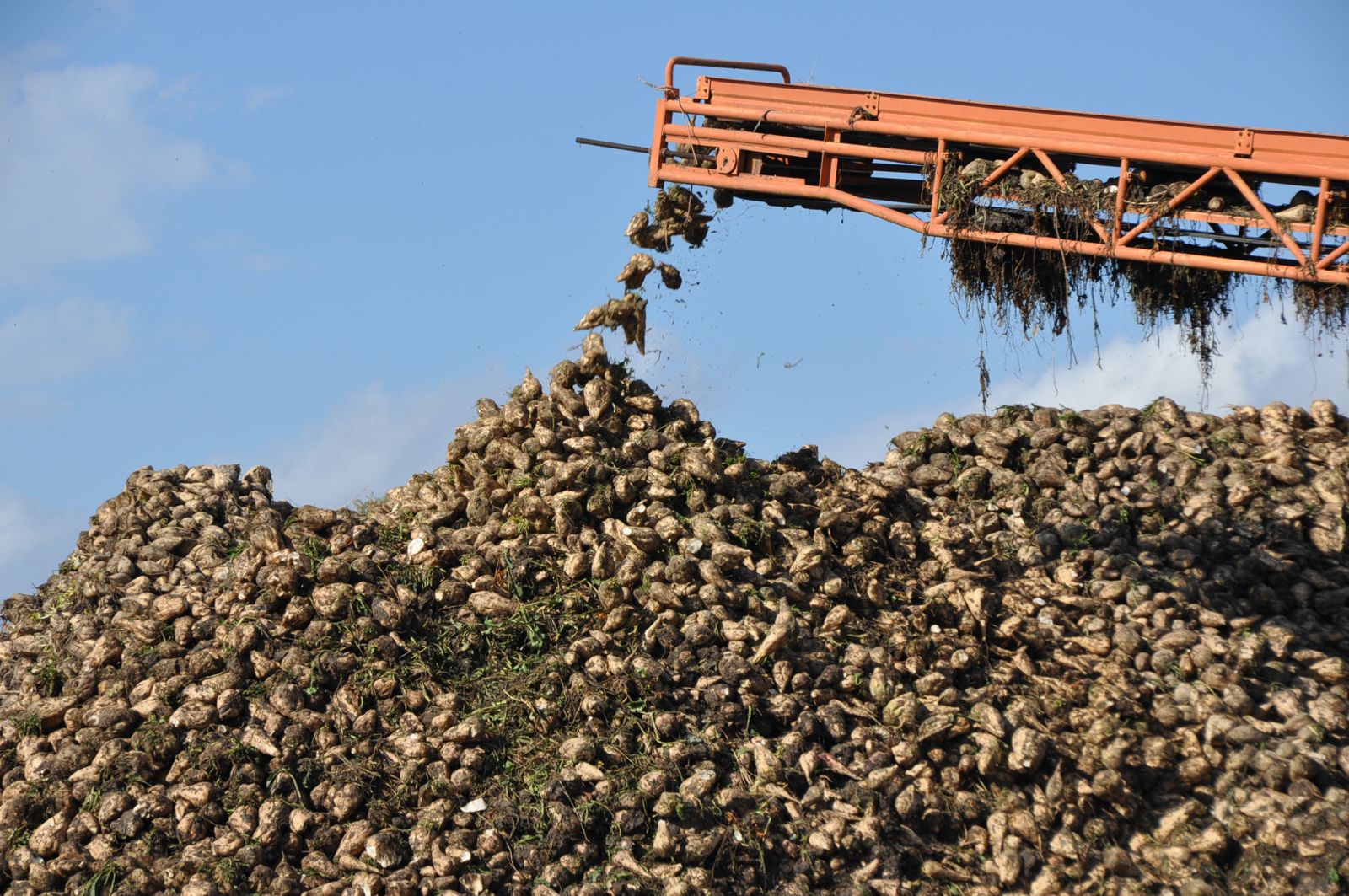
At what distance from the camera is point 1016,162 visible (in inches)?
420

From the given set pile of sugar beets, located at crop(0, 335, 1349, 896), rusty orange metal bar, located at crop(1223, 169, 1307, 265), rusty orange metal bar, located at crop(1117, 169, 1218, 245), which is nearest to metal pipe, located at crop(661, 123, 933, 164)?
rusty orange metal bar, located at crop(1117, 169, 1218, 245)

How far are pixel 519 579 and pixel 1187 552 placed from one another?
507 cm

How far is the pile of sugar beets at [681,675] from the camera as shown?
27.7 feet

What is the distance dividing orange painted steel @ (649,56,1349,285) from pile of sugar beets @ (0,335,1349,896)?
195cm

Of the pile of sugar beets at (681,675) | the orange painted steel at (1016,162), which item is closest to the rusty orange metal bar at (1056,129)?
the orange painted steel at (1016,162)

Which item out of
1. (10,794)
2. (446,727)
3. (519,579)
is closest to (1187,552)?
(519,579)

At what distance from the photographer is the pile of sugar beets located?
843cm

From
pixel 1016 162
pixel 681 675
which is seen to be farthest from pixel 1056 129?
pixel 681 675

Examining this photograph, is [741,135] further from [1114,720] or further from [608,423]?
[1114,720]

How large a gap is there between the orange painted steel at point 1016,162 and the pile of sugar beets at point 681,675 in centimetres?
195

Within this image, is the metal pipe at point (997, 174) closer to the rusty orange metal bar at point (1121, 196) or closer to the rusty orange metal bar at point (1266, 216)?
the rusty orange metal bar at point (1121, 196)

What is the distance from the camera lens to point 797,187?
10859 mm

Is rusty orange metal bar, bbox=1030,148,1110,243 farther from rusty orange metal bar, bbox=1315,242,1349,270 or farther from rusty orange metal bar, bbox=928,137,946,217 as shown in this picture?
rusty orange metal bar, bbox=1315,242,1349,270

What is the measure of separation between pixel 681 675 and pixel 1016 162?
4.57 m
